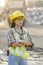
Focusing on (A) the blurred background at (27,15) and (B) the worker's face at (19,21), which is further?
(A) the blurred background at (27,15)

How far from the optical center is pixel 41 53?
18.2 feet

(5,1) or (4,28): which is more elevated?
(5,1)

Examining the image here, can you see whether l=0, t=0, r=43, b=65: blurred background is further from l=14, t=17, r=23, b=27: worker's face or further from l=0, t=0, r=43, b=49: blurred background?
l=14, t=17, r=23, b=27: worker's face

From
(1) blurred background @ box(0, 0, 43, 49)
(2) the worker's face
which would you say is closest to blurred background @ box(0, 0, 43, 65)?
(1) blurred background @ box(0, 0, 43, 49)

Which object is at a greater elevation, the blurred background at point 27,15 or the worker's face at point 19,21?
the worker's face at point 19,21

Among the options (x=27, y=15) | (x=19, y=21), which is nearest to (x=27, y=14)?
(x=27, y=15)

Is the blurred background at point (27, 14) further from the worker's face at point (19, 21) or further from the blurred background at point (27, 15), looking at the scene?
the worker's face at point (19, 21)

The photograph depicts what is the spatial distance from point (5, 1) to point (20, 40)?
3.26 metres

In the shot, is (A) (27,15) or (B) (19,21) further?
(A) (27,15)

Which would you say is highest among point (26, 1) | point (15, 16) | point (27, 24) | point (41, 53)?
point (15, 16)

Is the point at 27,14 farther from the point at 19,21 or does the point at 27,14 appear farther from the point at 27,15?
the point at 19,21

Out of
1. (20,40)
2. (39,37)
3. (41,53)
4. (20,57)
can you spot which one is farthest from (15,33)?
(39,37)

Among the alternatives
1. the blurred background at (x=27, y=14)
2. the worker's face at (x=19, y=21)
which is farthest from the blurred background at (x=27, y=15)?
the worker's face at (x=19, y=21)

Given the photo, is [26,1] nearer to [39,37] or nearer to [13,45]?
[39,37]
